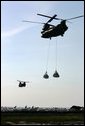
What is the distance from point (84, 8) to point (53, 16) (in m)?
14.1

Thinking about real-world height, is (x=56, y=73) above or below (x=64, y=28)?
below

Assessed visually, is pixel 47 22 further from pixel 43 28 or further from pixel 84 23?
pixel 84 23

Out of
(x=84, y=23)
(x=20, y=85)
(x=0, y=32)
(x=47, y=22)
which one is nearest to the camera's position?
(x=0, y=32)

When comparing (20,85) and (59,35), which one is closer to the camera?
(59,35)

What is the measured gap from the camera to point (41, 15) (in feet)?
161

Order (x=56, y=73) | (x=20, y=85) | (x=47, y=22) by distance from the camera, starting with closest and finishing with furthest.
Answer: (x=56, y=73) < (x=47, y=22) < (x=20, y=85)

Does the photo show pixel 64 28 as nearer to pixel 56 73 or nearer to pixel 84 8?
pixel 56 73

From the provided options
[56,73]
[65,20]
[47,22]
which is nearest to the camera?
[56,73]

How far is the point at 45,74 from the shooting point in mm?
45531

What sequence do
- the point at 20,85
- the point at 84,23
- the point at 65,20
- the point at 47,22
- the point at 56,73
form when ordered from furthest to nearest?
the point at 20,85
the point at 47,22
the point at 65,20
the point at 56,73
the point at 84,23

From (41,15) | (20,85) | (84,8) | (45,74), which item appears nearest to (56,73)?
(45,74)

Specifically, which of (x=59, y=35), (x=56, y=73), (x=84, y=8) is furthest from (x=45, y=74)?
(x=84, y=8)

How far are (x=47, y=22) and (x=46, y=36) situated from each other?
11.4 ft

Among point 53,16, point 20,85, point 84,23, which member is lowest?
point 20,85
